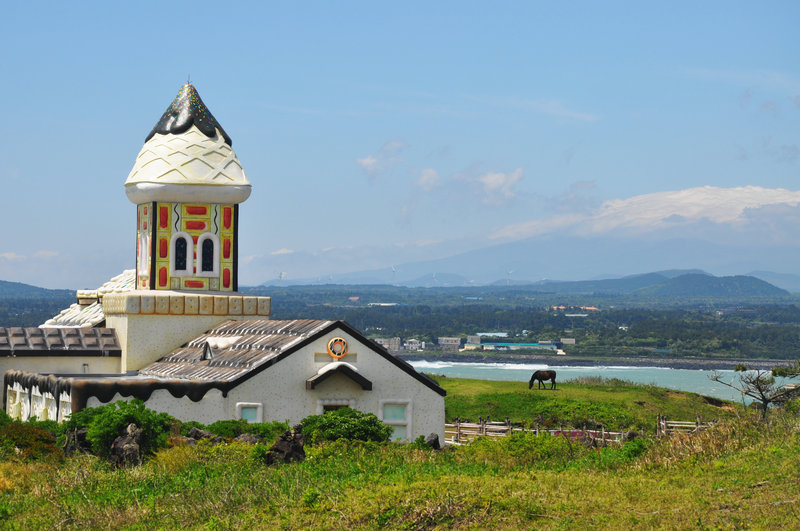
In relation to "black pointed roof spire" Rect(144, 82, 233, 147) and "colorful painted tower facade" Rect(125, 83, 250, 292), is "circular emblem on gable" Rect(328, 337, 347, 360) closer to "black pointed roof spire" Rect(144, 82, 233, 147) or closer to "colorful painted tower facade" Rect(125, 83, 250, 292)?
"colorful painted tower facade" Rect(125, 83, 250, 292)

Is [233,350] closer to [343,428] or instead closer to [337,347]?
[337,347]

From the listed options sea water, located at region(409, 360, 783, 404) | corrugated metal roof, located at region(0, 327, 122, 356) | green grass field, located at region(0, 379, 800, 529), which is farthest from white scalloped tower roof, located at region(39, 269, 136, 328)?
sea water, located at region(409, 360, 783, 404)

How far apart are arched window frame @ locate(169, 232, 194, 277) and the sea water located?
76290mm

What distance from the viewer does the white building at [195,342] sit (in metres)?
28.0

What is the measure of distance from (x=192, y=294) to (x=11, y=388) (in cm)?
566

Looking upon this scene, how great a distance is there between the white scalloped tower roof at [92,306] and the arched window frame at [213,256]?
3342mm

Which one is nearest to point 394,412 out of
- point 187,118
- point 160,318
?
point 160,318

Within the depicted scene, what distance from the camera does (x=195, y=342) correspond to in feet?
108

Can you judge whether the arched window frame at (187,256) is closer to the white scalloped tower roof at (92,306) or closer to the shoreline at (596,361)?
the white scalloped tower roof at (92,306)

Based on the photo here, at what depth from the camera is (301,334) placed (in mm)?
28906

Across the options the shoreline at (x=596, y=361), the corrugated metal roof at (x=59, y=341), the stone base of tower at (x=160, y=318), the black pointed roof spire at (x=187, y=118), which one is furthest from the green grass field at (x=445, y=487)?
the shoreline at (x=596, y=361)

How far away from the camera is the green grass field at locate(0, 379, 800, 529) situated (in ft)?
44.4

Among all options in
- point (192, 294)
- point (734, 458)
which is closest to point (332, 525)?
point (734, 458)

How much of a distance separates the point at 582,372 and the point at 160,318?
11554 cm
